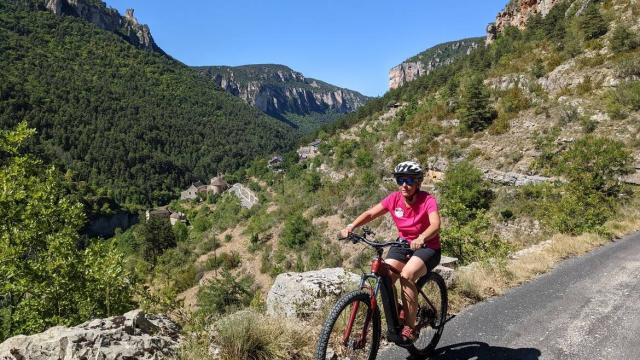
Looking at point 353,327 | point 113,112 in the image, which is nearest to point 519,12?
point 353,327

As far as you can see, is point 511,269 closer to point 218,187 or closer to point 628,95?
point 628,95

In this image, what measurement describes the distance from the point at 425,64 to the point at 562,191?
617 feet

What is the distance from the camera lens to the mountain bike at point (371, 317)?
10.2ft

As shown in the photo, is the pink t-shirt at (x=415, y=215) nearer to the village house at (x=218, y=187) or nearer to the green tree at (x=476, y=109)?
the green tree at (x=476, y=109)

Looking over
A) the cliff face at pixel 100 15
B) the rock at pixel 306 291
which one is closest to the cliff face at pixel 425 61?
the cliff face at pixel 100 15

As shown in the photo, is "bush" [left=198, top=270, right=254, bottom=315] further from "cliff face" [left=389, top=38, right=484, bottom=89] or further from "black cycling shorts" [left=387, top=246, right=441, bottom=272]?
"cliff face" [left=389, top=38, right=484, bottom=89]

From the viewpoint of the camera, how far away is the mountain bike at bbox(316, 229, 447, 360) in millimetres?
3113

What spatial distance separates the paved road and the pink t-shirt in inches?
51.3

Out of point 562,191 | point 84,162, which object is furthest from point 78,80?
point 562,191

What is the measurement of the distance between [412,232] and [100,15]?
214 m

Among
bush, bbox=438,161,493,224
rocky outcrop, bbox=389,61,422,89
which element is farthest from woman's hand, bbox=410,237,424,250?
rocky outcrop, bbox=389,61,422,89

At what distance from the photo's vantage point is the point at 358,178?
32.4 metres

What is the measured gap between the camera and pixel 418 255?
346cm

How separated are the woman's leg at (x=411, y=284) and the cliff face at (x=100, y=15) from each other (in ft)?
635
